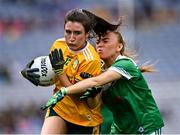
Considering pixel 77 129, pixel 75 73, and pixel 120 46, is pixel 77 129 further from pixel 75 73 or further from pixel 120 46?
pixel 120 46

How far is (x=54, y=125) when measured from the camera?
6.30m

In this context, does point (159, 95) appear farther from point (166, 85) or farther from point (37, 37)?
point (37, 37)

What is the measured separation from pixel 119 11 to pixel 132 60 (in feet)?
37.5

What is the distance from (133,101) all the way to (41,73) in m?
0.82

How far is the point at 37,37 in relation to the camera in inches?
702

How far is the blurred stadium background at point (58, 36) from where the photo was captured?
51.4 ft

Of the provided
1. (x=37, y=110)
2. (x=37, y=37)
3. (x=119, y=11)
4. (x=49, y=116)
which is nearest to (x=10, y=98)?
(x=37, y=110)

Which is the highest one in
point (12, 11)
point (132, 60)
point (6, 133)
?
point (132, 60)

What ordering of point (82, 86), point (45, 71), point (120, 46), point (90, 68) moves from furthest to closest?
point (120, 46) → point (90, 68) → point (45, 71) → point (82, 86)

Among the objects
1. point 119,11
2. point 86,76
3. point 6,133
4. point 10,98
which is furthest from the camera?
point 119,11

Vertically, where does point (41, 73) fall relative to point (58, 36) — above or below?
above

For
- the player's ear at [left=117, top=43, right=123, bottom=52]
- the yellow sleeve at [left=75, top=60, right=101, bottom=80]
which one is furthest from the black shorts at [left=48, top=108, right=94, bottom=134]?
the player's ear at [left=117, top=43, right=123, bottom=52]

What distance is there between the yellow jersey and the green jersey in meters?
0.18

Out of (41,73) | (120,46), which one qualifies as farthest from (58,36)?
(41,73)
